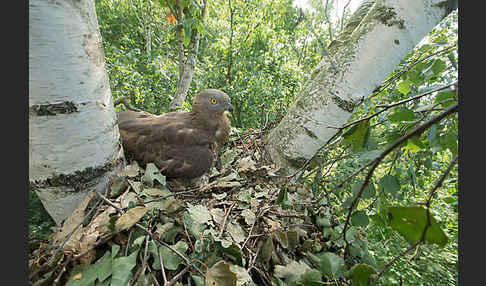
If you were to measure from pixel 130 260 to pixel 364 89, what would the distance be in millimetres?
1224

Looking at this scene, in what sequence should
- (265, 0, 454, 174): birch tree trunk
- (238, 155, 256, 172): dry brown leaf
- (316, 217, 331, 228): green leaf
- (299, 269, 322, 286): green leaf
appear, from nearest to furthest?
(299, 269, 322, 286): green leaf < (265, 0, 454, 174): birch tree trunk < (316, 217, 331, 228): green leaf < (238, 155, 256, 172): dry brown leaf

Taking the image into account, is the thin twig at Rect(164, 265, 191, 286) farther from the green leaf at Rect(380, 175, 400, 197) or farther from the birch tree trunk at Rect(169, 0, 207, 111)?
the birch tree trunk at Rect(169, 0, 207, 111)

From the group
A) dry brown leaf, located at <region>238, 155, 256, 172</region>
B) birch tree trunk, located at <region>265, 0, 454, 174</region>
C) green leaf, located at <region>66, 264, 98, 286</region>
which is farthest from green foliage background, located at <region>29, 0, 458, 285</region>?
green leaf, located at <region>66, 264, 98, 286</region>

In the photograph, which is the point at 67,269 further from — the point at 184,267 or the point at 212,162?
the point at 212,162

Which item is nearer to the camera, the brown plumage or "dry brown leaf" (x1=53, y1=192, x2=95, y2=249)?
"dry brown leaf" (x1=53, y1=192, x2=95, y2=249)

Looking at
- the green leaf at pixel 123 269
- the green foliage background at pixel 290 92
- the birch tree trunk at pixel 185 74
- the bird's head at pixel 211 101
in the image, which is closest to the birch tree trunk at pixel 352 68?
the green foliage background at pixel 290 92

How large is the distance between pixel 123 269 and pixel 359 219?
747 millimetres

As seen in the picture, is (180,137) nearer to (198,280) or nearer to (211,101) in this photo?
(211,101)

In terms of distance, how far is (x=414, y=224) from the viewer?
1.13 feet

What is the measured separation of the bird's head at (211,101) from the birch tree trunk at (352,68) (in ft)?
2.05

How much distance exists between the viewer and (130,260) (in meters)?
0.62

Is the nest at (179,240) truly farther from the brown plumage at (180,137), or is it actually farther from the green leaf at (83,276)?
the brown plumage at (180,137)

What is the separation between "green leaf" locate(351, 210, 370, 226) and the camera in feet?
2.24

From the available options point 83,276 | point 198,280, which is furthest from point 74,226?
point 198,280
